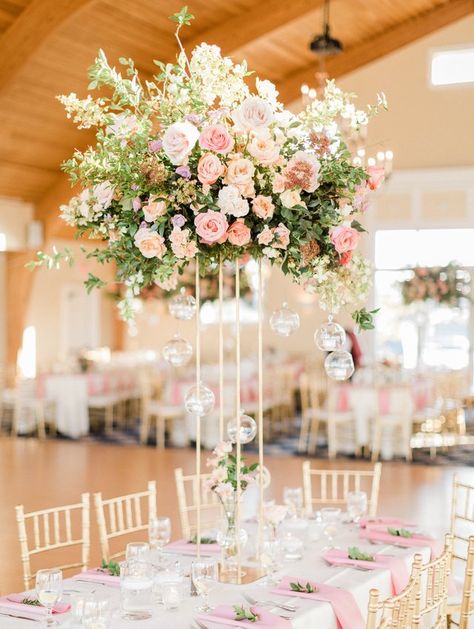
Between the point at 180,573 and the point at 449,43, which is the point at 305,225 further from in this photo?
the point at 449,43

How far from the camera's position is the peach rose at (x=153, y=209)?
3.14m

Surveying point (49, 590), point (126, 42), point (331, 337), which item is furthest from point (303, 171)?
point (126, 42)

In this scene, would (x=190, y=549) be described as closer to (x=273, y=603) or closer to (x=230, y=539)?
(x=230, y=539)

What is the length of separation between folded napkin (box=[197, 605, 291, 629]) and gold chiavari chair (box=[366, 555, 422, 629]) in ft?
1.40

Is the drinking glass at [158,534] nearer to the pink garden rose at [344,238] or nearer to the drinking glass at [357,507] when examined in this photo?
the drinking glass at [357,507]

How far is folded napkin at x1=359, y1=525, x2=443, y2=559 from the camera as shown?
13.2 ft

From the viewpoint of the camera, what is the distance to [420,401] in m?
10.9

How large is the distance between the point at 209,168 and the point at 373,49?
35.6ft

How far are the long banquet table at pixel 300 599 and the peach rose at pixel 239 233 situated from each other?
1.29 m

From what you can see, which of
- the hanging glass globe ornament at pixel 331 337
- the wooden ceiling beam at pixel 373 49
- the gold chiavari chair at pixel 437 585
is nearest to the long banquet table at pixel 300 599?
the gold chiavari chair at pixel 437 585

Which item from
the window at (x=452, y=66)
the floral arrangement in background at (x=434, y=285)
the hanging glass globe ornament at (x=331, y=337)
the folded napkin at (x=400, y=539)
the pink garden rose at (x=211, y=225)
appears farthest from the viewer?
the window at (x=452, y=66)

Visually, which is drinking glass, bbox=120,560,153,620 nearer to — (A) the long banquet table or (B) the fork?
(A) the long banquet table

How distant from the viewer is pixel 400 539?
4078mm

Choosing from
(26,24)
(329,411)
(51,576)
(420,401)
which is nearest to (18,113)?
(26,24)
